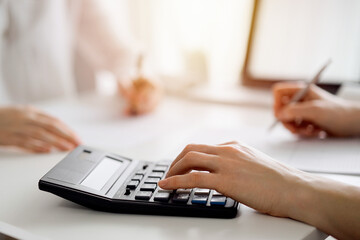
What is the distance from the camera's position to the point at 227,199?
2.00 feet

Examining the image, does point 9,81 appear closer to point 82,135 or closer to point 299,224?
point 82,135

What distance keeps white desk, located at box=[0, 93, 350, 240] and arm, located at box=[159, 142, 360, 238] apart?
20 mm

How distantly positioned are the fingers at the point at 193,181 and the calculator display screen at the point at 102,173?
10 cm

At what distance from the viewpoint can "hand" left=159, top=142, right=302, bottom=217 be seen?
0.59 m

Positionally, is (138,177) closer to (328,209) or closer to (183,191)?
(183,191)

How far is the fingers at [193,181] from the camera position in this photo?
60cm

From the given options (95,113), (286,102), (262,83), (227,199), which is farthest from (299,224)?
(262,83)

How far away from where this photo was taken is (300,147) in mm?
917

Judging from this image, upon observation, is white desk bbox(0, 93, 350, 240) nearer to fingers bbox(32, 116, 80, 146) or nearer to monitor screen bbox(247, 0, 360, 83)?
fingers bbox(32, 116, 80, 146)

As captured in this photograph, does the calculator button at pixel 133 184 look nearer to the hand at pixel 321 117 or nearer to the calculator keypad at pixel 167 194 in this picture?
the calculator keypad at pixel 167 194

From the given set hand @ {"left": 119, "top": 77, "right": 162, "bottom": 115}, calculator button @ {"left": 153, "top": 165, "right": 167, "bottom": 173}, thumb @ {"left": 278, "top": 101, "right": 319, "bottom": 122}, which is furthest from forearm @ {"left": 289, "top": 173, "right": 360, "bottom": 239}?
hand @ {"left": 119, "top": 77, "right": 162, "bottom": 115}

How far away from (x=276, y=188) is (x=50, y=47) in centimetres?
107

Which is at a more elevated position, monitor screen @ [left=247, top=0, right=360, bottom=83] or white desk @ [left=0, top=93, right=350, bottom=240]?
monitor screen @ [left=247, top=0, right=360, bottom=83]

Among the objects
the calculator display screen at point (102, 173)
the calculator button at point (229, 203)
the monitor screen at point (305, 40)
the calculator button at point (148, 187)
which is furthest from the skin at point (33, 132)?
the monitor screen at point (305, 40)
